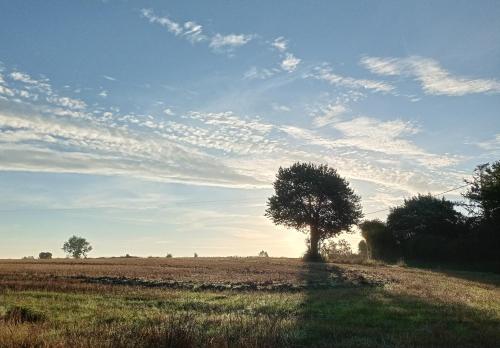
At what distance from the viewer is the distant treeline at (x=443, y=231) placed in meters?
57.0

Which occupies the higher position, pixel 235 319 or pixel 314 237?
pixel 314 237

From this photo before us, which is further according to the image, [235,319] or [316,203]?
[316,203]

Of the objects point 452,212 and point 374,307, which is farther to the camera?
point 452,212

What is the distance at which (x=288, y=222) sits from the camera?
7831 cm

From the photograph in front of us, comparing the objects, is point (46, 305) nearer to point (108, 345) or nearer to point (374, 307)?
point (108, 345)

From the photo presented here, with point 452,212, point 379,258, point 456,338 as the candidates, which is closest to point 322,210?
point 379,258

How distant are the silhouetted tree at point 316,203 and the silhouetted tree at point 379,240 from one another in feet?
9.50

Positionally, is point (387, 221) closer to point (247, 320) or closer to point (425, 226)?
point (425, 226)

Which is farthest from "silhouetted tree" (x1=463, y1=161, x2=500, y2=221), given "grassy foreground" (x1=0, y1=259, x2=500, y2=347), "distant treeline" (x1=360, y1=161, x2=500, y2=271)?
"grassy foreground" (x1=0, y1=259, x2=500, y2=347)

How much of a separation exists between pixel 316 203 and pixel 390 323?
6410 cm

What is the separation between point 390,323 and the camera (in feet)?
43.6

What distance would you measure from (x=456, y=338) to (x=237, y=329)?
15.6ft

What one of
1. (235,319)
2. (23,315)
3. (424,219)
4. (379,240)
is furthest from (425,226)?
(23,315)

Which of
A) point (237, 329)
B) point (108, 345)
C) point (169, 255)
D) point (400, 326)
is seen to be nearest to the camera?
point (108, 345)
